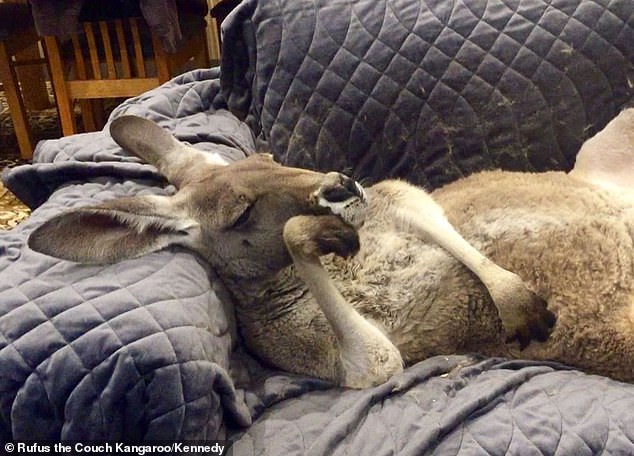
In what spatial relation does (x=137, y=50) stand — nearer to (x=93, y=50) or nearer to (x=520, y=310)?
(x=93, y=50)

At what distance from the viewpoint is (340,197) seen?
5.29 feet

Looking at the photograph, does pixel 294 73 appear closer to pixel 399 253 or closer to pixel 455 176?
pixel 455 176

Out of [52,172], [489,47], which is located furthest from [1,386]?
[489,47]

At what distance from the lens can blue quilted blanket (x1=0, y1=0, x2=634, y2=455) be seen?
1.26m

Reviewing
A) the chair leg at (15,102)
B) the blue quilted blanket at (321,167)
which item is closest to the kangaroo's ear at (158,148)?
the blue quilted blanket at (321,167)

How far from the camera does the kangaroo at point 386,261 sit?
5.17 ft

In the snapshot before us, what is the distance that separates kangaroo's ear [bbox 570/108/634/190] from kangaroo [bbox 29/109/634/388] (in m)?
0.07

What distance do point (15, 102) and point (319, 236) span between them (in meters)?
3.45

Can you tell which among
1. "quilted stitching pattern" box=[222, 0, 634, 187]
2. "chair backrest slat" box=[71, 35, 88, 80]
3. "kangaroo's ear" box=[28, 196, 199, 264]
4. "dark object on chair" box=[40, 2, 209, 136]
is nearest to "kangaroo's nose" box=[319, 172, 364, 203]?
"kangaroo's ear" box=[28, 196, 199, 264]

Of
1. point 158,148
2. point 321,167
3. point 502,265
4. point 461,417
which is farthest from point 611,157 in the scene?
point 158,148

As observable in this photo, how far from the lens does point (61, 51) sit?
4062mm

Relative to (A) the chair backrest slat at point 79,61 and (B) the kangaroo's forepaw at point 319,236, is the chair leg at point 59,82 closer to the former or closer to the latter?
(A) the chair backrest slat at point 79,61

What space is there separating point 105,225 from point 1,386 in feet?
1.33

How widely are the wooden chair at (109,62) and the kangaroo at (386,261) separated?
2238 mm
